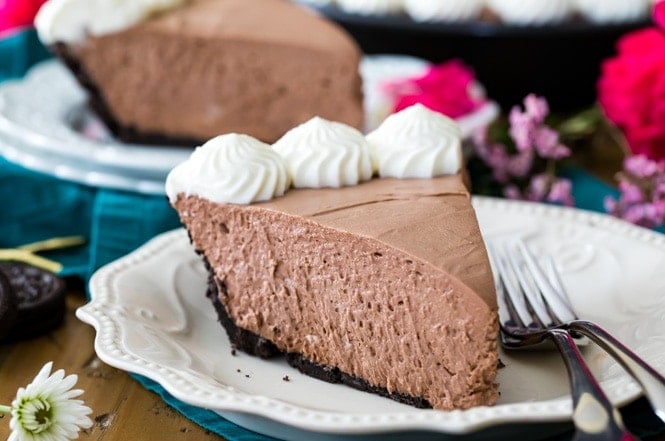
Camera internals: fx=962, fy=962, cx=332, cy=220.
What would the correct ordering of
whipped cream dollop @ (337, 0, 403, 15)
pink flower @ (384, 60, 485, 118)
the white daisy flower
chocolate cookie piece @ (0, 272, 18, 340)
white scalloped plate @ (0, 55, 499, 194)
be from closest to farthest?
1. the white daisy flower
2. chocolate cookie piece @ (0, 272, 18, 340)
3. white scalloped plate @ (0, 55, 499, 194)
4. pink flower @ (384, 60, 485, 118)
5. whipped cream dollop @ (337, 0, 403, 15)

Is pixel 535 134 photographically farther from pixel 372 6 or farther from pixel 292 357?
pixel 292 357

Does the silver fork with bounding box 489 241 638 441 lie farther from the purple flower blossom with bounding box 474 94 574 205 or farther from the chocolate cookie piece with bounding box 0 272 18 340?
the chocolate cookie piece with bounding box 0 272 18 340

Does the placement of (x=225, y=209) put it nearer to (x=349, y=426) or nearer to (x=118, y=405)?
(x=118, y=405)

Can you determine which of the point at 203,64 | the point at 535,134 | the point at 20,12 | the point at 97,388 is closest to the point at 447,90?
the point at 535,134

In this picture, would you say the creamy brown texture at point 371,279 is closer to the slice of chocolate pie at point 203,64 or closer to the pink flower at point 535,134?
the pink flower at point 535,134

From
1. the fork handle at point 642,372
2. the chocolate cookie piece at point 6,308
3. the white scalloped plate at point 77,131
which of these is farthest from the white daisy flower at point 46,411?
the white scalloped plate at point 77,131

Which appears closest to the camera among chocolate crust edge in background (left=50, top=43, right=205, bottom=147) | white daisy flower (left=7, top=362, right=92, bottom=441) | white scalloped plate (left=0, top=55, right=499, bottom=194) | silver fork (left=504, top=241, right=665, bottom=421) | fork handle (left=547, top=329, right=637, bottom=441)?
fork handle (left=547, top=329, right=637, bottom=441)

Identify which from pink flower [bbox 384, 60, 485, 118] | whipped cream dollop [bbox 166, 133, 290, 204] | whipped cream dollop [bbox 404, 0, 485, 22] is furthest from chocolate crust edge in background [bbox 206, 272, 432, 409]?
whipped cream dollop [bbox 404, 0, 485, 22]
